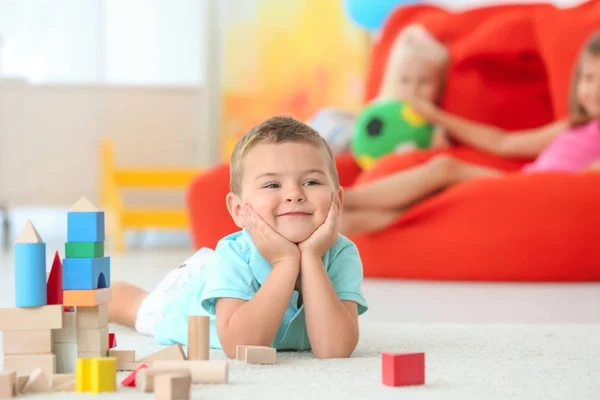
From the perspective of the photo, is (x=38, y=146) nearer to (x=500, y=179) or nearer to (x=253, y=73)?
(x=253, y=73)

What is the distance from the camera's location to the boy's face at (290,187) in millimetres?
1165

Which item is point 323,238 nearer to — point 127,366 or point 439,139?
point 127,366

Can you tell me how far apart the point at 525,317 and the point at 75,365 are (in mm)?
1019

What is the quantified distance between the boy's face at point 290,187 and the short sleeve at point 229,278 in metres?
0.05

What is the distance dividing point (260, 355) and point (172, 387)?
0.26 metres

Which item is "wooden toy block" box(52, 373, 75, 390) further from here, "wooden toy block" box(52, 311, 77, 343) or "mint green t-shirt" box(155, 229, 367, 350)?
"mint green t-shirt" box(155, 229, 367, 350)

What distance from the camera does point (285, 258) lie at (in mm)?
1147

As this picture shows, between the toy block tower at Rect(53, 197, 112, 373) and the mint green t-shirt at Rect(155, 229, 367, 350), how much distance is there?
0.61ft

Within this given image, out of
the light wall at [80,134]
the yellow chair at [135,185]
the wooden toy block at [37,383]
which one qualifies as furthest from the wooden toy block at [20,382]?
the light wall at [80,134]

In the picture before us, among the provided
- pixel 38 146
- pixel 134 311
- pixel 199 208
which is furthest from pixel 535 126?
pixel 38 146

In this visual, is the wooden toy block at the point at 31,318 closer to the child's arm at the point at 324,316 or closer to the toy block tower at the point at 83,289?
the toy block tower at the point at 83,289

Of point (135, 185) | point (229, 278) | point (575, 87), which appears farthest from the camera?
point (135, 185)

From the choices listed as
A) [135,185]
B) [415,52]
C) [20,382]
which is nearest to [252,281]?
[20,382]

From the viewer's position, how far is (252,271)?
47.0 inches
